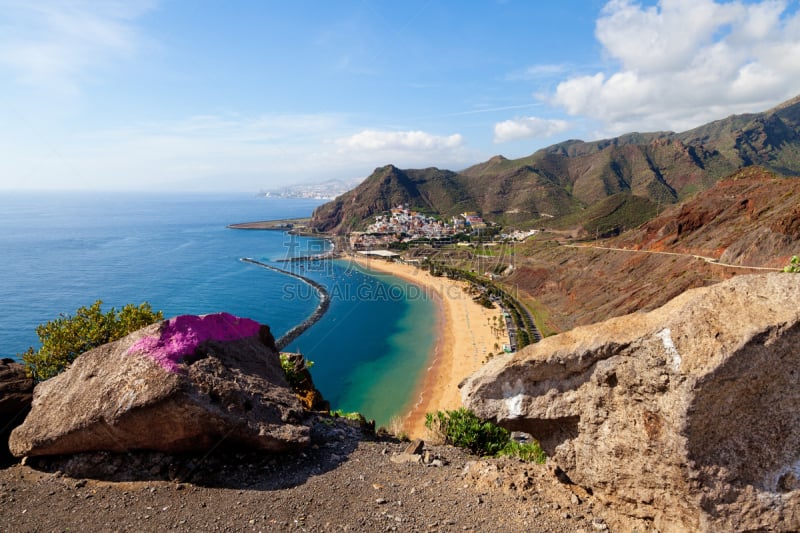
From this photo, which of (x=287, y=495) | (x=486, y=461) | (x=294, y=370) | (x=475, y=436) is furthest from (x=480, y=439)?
(x=294, y=370)

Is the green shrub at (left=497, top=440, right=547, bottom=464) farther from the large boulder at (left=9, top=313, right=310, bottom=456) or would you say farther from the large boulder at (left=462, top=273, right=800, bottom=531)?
the large boulder at (left=9, top=313, right=310, bottom=456)

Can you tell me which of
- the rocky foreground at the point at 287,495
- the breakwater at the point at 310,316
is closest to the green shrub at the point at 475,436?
the rocky foreground at the point at 287,495

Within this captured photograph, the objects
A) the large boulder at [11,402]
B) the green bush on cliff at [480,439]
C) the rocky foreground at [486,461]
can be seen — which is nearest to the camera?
the rocky foreground at [486,461]

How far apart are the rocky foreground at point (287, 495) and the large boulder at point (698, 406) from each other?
1.01m

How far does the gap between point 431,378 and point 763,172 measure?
5619 cm

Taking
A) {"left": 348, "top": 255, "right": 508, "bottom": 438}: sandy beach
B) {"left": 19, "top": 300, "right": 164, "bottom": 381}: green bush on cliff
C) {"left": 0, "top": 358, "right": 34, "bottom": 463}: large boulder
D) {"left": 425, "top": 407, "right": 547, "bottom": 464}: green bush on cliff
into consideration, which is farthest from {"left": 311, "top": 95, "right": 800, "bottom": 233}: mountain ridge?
{"left": 0, "top": 358, "right": 34, "bottom": 463}: large boulder

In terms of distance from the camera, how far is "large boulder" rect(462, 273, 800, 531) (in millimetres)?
6172

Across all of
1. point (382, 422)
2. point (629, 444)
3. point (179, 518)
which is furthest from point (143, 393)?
point (382, 422)

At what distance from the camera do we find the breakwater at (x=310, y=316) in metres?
47.5

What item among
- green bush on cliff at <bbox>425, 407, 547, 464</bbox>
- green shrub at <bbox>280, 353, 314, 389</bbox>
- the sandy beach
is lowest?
the sandy beach

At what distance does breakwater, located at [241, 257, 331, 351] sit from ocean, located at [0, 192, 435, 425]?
0.92 m

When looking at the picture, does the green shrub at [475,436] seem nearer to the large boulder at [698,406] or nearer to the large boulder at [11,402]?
the large boulder at [698,406]

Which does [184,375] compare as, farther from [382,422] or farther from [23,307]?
[23,307]

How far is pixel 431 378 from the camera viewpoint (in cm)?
3622
